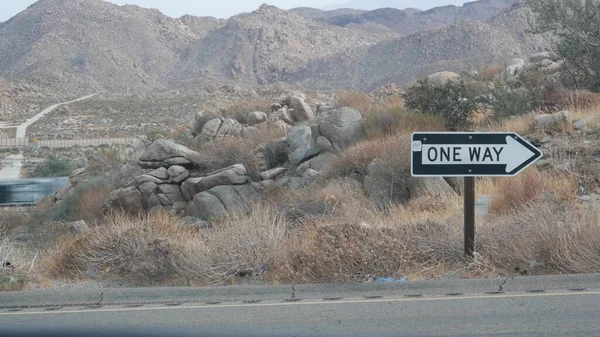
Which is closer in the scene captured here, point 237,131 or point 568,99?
point 568,99

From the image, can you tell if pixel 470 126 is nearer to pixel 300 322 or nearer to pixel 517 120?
pixel 517 120

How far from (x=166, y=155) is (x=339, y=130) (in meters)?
5.82

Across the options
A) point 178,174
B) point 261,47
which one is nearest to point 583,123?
point 178,174

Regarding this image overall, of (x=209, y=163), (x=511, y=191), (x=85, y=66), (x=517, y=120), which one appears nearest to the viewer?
(x=511, y=191)

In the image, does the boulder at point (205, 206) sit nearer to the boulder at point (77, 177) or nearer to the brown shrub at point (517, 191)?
the brown shrub at point (517, 191)

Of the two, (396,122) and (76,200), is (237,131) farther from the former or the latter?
(396,122)

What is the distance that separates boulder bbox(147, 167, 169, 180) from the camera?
2452 cm

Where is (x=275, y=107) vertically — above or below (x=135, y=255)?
above

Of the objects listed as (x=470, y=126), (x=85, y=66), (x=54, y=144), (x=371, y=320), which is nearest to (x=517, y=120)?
(x=470, y=126)

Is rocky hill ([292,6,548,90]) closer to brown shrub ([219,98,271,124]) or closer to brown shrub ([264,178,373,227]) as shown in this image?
brown shrub ([219,98,271,124])

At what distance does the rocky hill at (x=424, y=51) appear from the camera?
78500 mm

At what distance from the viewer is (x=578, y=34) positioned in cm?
2397

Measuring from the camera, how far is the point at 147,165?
2567cm

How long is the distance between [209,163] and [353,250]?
635 inches
